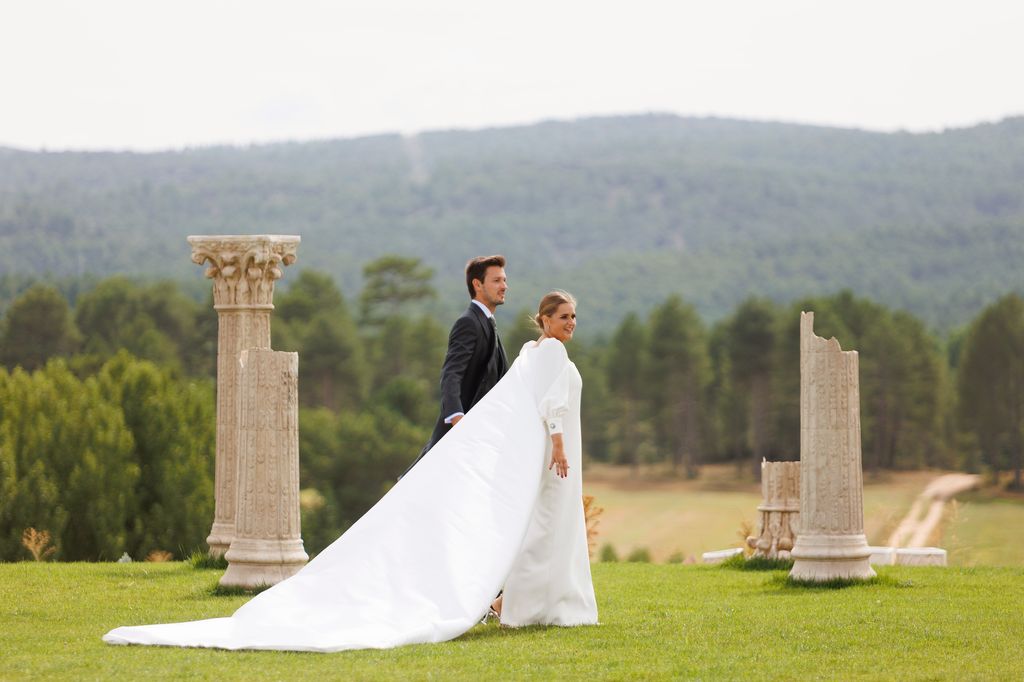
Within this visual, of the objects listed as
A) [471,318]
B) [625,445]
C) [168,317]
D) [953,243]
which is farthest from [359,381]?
[953,243]

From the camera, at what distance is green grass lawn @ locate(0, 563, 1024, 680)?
26.4 ft

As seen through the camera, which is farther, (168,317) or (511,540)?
(168,317)

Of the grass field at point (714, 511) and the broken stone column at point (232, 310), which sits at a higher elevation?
the broken stone column at point (232, 310)

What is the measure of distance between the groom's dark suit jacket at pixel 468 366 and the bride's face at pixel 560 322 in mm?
577

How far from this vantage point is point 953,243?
190 meters

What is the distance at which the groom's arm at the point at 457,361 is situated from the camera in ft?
34.7

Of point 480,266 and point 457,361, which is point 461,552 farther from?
point 480,266

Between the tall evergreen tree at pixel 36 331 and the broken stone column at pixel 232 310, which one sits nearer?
the broken stone column at pixel 232 310

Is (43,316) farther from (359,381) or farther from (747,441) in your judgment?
(747,441)

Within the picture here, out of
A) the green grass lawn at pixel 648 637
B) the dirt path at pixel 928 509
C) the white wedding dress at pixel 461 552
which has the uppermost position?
the white wedding dress at pixel 461 552

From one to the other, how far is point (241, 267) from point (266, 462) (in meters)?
3.09

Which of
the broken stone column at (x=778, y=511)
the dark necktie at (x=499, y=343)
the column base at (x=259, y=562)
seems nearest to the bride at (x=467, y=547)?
the dark necktie at (x=499, y=343)

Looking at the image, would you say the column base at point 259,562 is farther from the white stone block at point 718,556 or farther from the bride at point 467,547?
the white stone block at point 718,556

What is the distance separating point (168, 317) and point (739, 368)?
33.3 m
